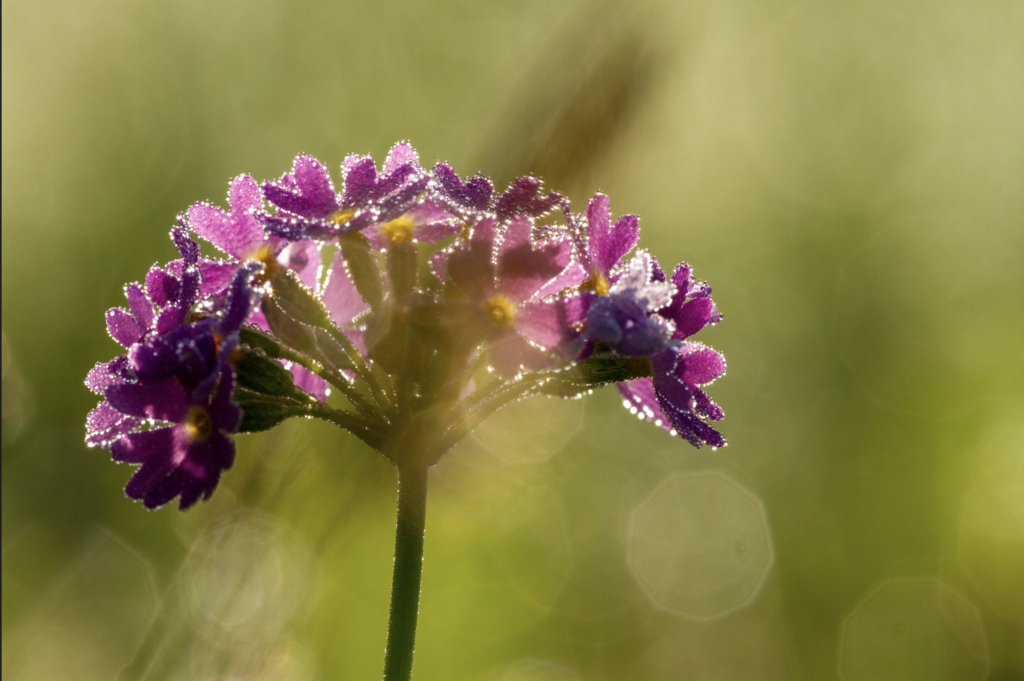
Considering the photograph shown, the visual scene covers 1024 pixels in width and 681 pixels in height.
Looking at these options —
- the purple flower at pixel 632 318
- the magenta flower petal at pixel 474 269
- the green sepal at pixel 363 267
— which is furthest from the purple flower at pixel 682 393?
the green sepal at pixel 363 267

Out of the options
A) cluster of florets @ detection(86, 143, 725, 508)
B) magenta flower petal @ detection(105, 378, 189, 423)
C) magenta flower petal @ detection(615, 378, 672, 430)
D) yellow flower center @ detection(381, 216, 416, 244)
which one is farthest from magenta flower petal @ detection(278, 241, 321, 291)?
magenta flower petal @ detection(615, 378, 672, 430)

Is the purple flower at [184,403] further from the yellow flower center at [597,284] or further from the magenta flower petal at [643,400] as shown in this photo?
the magenta flower petal at [643,400]

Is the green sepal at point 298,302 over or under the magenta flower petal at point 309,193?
under

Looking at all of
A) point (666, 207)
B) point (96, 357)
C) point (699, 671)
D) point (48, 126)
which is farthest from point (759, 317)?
point (48, 126)

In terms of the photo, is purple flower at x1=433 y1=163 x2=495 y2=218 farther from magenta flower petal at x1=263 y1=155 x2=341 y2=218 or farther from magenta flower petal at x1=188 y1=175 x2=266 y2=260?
magenta flower petal at x1=188 y1=175 x2=266 y2=260

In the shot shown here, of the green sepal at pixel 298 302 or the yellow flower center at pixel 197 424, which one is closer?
the yellow flower center at pixel 197 424

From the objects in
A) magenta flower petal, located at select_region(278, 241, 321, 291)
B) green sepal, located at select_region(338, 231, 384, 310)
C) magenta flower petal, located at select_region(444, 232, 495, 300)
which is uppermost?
magenta flower petal, located at select_region(444, 232, 495, 300)

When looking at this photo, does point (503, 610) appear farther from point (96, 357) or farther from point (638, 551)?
point (96, 357)

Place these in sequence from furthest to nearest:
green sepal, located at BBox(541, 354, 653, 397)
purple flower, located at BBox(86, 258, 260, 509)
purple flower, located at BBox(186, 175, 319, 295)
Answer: purple flower, located at BBox(186, 175, 319, 295), green sepal, located at BBox(541, 354, 653, 397), purple flower, located at BBox(86, 258, 260, 509)
